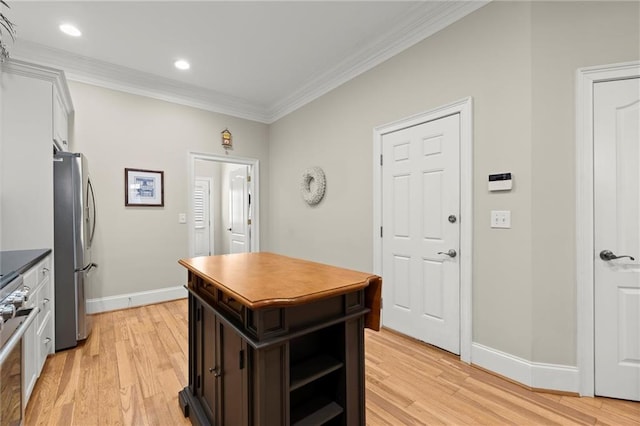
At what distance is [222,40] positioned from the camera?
2.90 m

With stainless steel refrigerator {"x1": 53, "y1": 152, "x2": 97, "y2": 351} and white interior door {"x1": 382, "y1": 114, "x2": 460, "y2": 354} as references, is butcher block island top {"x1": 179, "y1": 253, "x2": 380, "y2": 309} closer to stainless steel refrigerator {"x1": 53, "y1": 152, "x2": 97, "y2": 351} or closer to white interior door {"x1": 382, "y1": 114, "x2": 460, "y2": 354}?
white interior door {"x1": 382, "y1": 114, "x2": 460, "y2": 354}

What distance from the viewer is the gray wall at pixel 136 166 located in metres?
3.40

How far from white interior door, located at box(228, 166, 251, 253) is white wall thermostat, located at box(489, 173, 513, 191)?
374 cm

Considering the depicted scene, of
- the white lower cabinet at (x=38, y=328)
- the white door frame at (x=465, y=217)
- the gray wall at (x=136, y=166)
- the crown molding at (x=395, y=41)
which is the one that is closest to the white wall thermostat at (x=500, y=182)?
the white door frame at (x=465, y=217)

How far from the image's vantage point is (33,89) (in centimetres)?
230

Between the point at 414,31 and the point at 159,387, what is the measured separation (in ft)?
11.8

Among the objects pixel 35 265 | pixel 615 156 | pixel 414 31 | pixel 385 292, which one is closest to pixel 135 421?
pixel 35 265

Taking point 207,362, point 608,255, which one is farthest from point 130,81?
point 608,255

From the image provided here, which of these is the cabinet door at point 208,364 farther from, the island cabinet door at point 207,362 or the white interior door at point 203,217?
the white interior door at point 203,217

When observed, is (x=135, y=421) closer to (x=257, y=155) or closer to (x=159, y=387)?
(x=159, y=387)

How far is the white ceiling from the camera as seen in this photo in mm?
2438

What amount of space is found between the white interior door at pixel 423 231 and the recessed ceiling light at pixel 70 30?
3188 millimetres

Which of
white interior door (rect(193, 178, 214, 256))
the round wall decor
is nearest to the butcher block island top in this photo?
the round wall decor

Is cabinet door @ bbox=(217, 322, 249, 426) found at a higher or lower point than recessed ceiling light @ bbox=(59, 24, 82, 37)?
lower
